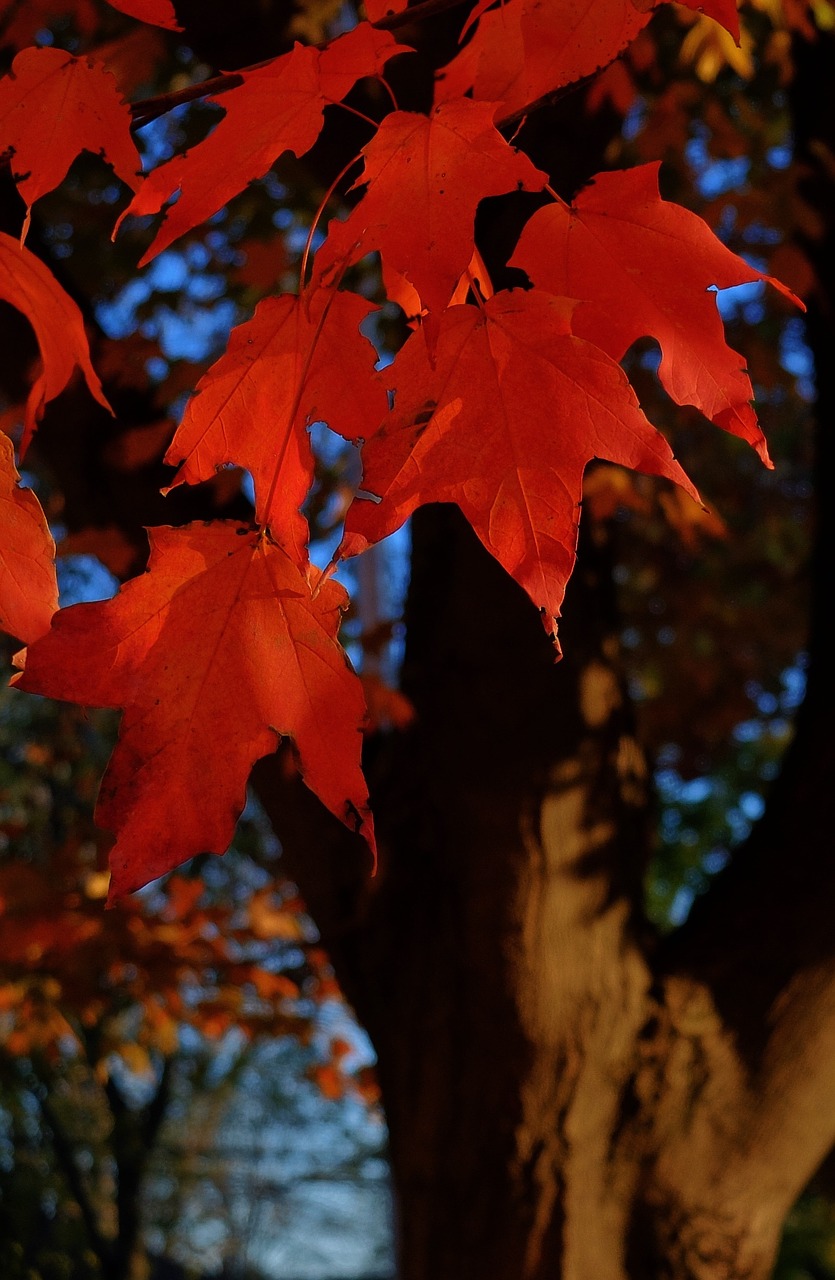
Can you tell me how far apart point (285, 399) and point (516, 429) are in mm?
197

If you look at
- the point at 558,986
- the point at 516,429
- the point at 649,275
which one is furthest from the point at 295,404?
the point at 558,986

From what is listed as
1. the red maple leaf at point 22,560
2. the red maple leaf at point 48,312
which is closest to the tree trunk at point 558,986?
the red maple leaf at point 48,312

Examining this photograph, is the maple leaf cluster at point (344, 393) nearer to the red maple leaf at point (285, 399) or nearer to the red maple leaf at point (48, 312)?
the red maple leaf at point (285, 399)

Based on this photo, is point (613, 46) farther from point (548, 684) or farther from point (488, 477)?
point (548, 684)

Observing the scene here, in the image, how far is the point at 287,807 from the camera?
5.48 ft

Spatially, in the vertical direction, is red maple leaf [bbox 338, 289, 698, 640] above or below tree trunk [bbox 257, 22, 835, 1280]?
above

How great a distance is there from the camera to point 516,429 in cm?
76

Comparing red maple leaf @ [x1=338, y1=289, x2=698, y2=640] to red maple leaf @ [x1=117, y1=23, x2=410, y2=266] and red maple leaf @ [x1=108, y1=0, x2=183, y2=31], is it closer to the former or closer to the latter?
red maple leaf @ [x1=117, y1=23, x2=410, y2=266]

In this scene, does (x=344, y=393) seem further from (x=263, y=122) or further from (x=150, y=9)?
(x=150, y=9)

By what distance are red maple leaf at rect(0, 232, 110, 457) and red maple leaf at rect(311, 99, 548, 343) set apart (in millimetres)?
306

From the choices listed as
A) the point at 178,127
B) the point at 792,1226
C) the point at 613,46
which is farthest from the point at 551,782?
the point at 792,1226

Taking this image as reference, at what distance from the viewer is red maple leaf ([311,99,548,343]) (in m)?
0.68

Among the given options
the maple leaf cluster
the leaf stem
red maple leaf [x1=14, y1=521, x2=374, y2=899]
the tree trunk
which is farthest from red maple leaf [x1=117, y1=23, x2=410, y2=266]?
the tree trunk

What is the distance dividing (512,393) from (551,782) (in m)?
0.93
